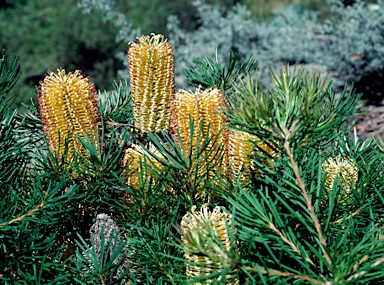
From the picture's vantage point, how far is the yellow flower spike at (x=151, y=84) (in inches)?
35.4

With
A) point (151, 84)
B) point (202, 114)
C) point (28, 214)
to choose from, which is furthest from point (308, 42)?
point (28, 214)

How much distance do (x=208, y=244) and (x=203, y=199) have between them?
199 mm

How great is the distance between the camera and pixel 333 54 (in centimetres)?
498

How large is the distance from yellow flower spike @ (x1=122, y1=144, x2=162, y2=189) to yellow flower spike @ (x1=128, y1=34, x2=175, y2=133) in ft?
0.36

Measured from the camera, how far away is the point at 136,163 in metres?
0.77

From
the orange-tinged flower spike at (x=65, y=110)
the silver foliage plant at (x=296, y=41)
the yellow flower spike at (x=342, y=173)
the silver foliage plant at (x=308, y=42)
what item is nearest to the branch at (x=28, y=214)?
the orange-tinged flower spike at (x=65, y=110)

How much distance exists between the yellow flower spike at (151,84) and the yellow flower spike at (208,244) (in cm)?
29

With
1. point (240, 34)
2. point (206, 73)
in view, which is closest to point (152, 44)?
point (206, 73)

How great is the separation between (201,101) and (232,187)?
0.48ft

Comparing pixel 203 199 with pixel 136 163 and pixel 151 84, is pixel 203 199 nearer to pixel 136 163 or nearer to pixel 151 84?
pixel 136 163

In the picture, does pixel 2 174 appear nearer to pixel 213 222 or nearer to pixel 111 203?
pixel 111 203

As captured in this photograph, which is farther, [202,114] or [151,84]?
[151,84]

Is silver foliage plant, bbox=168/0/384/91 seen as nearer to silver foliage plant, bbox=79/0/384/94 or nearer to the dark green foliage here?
silver foliage plant, bbox=79/0/384/94

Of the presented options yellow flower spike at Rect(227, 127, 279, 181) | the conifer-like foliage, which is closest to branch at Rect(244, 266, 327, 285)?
the conifer-like foliage
